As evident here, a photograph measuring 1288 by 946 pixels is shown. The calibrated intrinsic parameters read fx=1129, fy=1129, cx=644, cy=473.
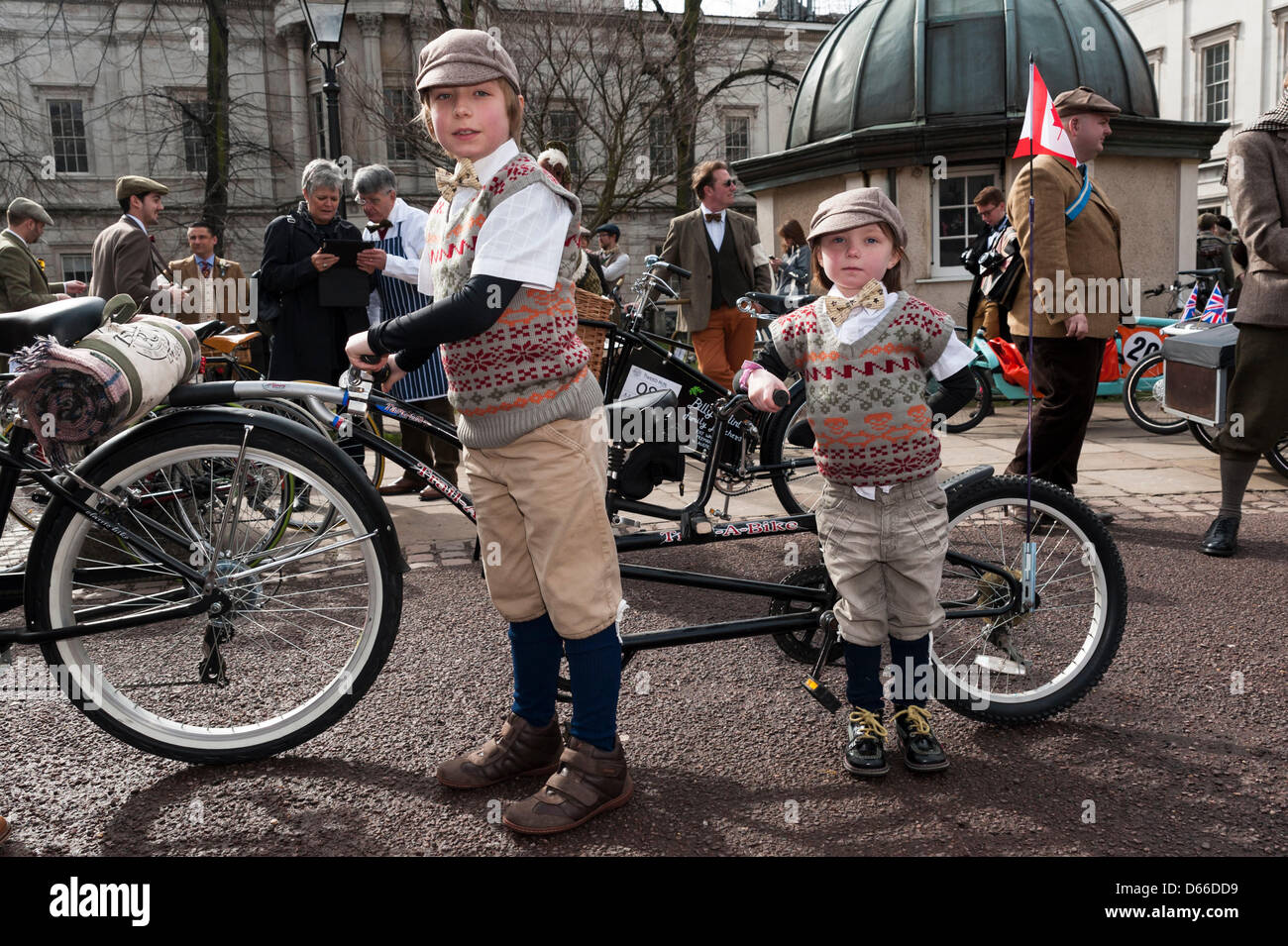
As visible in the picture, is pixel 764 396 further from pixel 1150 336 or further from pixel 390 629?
pixel 1150 336

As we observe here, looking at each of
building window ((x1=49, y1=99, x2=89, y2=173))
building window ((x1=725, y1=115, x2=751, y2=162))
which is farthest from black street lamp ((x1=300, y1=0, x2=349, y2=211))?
building window ((x1=725, y1=115, x2=751, y2=162))

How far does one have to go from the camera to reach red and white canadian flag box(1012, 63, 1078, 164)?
10.3 ft

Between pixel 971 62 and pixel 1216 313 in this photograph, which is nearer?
pixel 1216 313

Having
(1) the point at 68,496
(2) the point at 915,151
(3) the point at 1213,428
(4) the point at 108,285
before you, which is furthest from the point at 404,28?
(1) the point at 68,496

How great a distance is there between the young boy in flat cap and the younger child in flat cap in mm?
555

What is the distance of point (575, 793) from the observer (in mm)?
2740

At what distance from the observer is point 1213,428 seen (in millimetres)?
7039

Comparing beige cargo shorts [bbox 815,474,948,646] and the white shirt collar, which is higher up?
the white shirt collar

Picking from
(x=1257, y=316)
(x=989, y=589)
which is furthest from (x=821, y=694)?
(x=1257, y=316)

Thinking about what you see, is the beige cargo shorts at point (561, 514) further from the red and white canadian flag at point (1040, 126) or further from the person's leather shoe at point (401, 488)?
→ the person's leather shoe at point (401, 488)

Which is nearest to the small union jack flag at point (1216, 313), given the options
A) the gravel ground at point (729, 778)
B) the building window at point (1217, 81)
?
the gravel ground at point (729, 778)

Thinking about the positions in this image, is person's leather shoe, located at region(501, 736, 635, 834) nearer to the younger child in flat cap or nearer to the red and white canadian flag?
the younger child in flat cap

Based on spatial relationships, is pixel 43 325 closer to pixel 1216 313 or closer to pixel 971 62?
pixel 1216 313

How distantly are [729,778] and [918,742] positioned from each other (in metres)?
0.51
